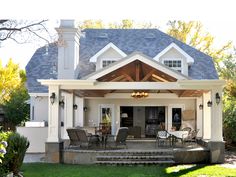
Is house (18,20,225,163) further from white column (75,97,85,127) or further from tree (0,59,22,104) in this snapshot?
tree (0,59,22,104)

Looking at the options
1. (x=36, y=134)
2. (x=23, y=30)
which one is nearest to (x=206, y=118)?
(x=36, y=134)

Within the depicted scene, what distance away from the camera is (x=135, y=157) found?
1784cm

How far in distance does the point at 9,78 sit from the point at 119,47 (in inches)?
387

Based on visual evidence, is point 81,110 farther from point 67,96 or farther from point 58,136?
point 58,136

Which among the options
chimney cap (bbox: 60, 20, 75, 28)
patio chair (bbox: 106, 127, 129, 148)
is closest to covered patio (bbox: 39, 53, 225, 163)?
patio chair (bbox: 106, 127, 129, 148)

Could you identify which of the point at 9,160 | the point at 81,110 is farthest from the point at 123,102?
the point at 9,160

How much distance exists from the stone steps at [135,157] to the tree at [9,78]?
1662 centimetres

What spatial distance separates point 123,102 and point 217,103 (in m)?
8.83

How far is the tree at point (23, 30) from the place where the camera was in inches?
559

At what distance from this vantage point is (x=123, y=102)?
2641cm

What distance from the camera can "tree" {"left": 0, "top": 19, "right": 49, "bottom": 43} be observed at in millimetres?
14211

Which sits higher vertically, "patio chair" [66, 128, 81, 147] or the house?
the house

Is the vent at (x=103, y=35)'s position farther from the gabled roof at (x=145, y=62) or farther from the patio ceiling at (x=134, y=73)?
the gabled roof at (x=145, y=62)

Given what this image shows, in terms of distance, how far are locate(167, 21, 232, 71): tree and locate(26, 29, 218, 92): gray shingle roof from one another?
9.99m
